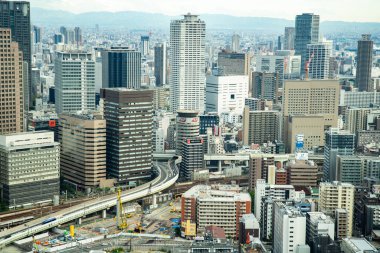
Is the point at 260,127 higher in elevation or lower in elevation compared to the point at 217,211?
higher

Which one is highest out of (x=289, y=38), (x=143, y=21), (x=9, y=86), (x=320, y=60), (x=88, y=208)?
(x=143, y=21)

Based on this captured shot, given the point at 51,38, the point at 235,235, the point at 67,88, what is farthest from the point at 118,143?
the point at 51,38

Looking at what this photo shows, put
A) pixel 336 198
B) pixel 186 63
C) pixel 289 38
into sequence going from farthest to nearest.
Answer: pixel 289 38 < pixel 186 63 < pixel 336 198

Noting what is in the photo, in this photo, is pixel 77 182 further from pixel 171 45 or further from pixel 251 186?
pixel 171 45

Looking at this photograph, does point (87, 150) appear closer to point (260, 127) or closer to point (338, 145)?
point (338, 145)

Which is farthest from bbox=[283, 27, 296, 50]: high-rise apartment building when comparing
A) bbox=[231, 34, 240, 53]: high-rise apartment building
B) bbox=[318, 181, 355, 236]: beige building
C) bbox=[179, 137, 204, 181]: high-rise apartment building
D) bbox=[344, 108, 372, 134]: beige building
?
bbox=[318, 181, 355, 236]: beige building

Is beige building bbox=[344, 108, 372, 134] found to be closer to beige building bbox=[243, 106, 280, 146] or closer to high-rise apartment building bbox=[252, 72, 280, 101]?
beige building bbox=[243, 106, 280, 146]

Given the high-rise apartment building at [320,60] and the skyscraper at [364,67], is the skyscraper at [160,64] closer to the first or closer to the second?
the high-rise apartment building at [320,60]

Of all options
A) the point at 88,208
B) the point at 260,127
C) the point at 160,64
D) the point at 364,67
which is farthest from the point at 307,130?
the point at 160,64
